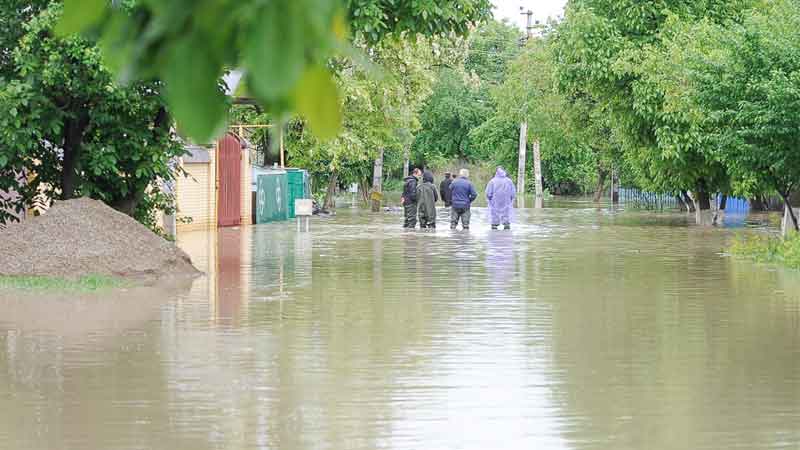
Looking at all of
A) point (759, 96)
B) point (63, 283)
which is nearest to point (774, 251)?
point (759, 96)

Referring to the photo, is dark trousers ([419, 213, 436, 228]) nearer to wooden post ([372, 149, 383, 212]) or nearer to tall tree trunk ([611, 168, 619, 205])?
wooden post ([372, 149, 383, 212])

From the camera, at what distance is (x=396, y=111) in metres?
48.8

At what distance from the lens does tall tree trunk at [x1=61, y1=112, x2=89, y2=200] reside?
811 inches

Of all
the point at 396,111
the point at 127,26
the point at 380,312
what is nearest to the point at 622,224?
the point at 396,111

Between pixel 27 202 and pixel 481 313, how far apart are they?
8.89m

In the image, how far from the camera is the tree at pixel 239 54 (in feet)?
7.30

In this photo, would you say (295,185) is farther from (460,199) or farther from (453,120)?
(453,120)

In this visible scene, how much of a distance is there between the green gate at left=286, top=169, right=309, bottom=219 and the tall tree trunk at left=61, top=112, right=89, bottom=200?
1015 inches

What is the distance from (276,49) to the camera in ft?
7.30

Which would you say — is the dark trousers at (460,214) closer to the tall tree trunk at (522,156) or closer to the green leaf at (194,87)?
the green leaf at (194,87)

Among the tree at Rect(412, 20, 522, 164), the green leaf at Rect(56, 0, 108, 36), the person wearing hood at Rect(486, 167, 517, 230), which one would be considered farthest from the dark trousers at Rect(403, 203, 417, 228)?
the tree at Rect(412, 20, 522, 164)

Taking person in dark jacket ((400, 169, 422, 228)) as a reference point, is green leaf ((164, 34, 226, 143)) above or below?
above

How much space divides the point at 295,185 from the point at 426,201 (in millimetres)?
11802

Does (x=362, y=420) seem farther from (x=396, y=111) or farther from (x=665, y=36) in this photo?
(x=396, y=111)
